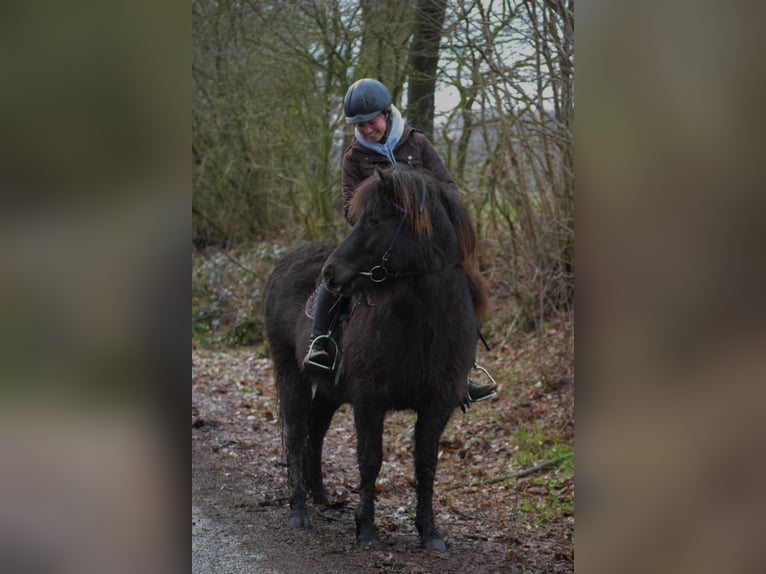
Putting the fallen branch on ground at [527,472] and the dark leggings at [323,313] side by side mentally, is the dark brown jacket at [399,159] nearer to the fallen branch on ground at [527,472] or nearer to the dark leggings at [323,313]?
the dark leggings at [323,313]

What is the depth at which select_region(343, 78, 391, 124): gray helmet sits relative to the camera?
4.93m

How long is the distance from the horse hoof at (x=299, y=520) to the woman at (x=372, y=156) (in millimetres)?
1156

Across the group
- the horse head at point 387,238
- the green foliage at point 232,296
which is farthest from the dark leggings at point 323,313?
the green foliage at point 232,296

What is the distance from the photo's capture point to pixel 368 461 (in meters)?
5.12

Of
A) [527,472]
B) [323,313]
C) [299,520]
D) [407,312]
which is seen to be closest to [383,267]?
[407,312]

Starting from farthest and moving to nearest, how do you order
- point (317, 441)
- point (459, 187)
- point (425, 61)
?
1. point (459, 187)
2. point (425, 61)
3. point (317, 441)

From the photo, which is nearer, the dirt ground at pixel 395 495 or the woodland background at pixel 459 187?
the dirt ground at pixel 395 495

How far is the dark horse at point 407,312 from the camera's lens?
15.0 feet

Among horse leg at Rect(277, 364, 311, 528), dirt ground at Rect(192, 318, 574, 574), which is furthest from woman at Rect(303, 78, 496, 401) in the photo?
dirt ground at Rect(192, 318, 574, 574)

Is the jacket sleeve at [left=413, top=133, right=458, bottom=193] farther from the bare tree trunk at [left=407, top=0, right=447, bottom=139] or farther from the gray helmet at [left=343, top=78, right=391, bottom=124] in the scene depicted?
the bare tree trunk at [left=407, top=0, right=447, bottom=139]

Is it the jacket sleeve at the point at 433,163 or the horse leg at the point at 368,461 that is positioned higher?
the jacket sleeve at the point at 433,163

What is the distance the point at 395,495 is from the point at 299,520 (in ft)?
3.62

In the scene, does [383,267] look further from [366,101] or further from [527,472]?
[527,472]

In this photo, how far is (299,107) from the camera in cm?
1244
